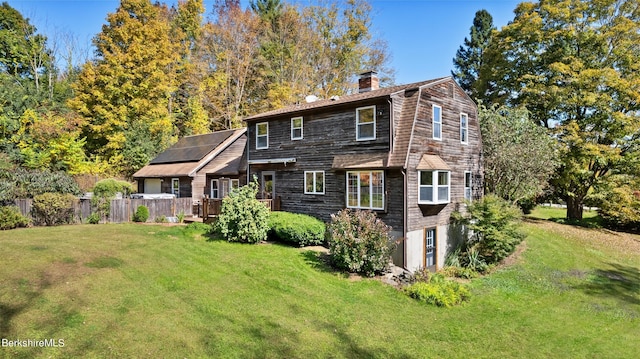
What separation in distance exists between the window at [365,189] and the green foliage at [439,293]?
3.77m

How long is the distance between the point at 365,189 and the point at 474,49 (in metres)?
36.4

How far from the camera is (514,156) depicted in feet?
64.3

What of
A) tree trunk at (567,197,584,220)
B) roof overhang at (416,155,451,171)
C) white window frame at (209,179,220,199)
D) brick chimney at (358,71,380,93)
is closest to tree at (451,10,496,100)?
tree trunk at (567,197,584,220)

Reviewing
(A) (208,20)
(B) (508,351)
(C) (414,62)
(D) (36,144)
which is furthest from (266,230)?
(A) (208,20)

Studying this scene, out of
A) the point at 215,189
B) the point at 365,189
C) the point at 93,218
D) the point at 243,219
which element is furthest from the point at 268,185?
the point at 93,218

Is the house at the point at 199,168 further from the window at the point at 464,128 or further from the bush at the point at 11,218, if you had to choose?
the window at the point at 464,128

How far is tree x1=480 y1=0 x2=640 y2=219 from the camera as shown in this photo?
22969 mm

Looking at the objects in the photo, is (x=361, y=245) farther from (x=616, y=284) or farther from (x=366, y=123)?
(x=616, y=284)

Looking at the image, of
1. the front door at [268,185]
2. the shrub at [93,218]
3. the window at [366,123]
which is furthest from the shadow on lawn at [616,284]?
the shrub at [93,218]

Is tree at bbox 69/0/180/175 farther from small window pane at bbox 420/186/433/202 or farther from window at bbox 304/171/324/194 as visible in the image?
small window pane at bbox 420/186/433/202

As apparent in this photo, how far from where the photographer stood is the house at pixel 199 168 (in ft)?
79.1

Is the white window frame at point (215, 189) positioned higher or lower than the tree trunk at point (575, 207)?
higher

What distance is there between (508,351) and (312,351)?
5409 millimetres

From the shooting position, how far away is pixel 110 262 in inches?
444
